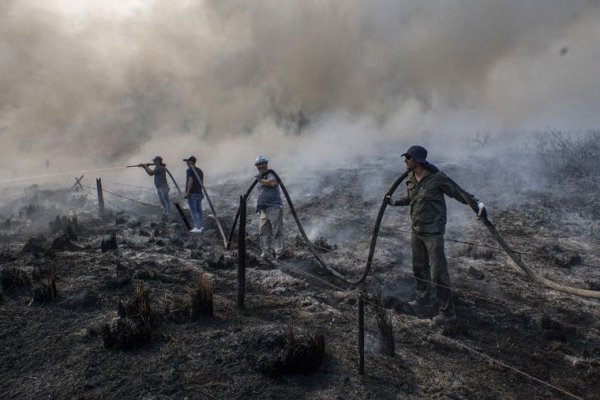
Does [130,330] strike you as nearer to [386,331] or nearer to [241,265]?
[241,265]

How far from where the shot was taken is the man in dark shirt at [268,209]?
6777mm

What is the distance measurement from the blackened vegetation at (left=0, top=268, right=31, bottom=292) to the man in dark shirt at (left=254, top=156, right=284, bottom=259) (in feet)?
11.8

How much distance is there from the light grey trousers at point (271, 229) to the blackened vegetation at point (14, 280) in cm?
357

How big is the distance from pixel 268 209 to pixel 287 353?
141 inches

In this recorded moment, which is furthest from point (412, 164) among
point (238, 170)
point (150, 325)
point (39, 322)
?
point (238, 170)

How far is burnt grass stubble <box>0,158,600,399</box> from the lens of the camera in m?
3.55

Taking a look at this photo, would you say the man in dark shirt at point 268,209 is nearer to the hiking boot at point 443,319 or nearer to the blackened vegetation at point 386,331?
the hiking boot at point 443,319

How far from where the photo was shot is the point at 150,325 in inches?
171

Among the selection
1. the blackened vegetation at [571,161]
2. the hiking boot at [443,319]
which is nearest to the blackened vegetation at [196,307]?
the hiking boot at [443,319]

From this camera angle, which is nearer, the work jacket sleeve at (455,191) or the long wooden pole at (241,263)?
the work jacket sleeve at (455,191)

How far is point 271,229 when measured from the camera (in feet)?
23.4

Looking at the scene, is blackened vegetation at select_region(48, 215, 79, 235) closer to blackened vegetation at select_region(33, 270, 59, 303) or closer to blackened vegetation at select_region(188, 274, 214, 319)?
blackened vegetation at select_region(33, 270, 59, 303)

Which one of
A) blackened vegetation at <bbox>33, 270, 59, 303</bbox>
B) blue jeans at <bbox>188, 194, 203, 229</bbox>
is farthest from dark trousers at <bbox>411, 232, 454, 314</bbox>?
blue jeans at <bbox>188, 194, 203, 229</bbox>

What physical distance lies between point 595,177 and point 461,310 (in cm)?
898
